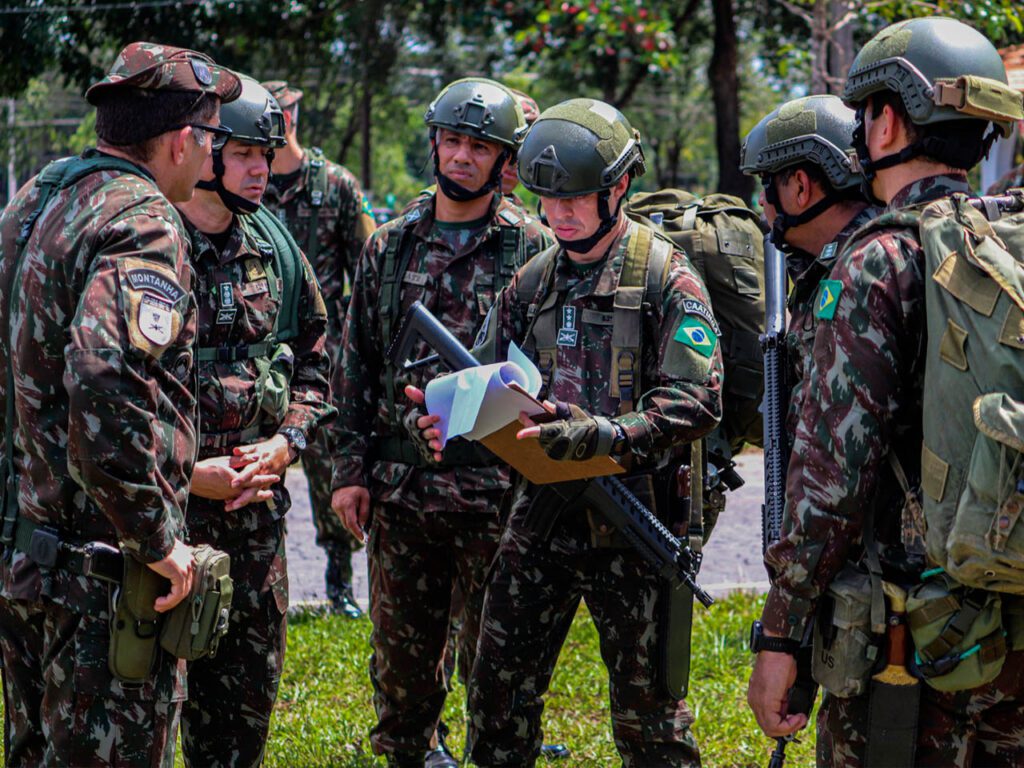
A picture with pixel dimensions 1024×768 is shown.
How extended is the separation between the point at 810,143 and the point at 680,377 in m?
1.01

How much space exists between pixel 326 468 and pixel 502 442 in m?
3.55

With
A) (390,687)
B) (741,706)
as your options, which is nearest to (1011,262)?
(390,687)

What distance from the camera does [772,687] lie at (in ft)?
10.1

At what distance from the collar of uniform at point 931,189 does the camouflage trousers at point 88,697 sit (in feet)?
7.46

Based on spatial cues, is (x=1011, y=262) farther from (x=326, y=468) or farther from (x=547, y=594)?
(x=326, y=468)

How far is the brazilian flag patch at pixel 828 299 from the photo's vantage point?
299 cm

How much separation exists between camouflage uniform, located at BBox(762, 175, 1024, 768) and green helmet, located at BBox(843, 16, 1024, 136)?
18cm

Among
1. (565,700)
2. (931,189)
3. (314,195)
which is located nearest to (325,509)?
(314,195)

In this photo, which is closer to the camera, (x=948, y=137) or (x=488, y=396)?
(x=948, y=137)

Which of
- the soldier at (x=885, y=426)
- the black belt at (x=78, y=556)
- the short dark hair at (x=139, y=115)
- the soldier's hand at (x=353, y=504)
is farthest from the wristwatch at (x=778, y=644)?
the soldier's hand at (x=353, y=504)

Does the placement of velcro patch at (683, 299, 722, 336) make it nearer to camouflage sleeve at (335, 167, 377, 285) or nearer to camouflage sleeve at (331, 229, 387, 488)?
camouflage sleeve at (331, 229, 387, 488)

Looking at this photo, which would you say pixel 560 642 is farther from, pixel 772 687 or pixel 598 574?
pixel 772 687

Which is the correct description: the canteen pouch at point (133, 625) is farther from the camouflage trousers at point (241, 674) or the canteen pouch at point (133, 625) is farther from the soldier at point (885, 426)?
the soldier at point (885, 426)

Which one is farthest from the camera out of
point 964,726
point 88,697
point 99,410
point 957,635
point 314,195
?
point 314,195
